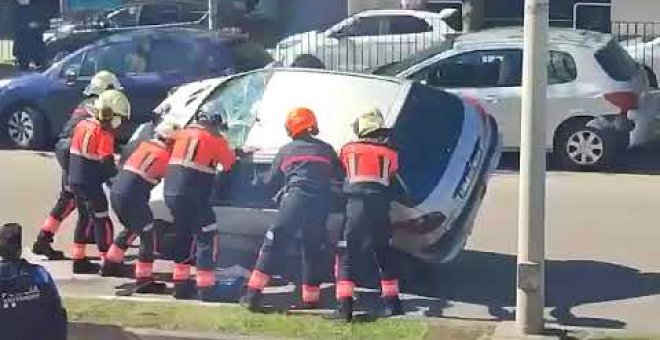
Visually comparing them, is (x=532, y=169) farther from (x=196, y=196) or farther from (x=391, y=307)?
(x=196, y=196)

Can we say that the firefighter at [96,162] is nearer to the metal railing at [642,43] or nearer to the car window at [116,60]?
the car window at [116,60]

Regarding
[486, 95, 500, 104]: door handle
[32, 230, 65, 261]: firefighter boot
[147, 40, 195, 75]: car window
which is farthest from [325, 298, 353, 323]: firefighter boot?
[147, 40, 195, 75]: car window

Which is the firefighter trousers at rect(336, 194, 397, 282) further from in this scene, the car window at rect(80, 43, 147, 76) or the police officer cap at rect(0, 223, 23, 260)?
the car window at rect(80, 43, 147, 76)

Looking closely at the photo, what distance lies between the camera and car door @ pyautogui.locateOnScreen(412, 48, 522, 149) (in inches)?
667

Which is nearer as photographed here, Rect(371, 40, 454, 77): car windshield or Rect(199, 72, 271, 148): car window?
Rect(199, 72, 271, 148): car window

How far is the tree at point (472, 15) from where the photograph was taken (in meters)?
24.5

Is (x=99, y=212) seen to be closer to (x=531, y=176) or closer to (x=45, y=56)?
(x=531, y=176)

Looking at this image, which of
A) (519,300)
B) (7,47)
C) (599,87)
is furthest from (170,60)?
(7,47)

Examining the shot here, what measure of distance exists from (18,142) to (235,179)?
322 inches

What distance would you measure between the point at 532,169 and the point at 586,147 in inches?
313

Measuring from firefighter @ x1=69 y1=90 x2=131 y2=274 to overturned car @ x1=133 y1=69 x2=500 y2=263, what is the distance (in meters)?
0.47

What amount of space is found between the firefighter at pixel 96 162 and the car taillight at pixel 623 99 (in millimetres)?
7055

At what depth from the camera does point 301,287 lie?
35.7 ft

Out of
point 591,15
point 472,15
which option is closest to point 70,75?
point 472,15
